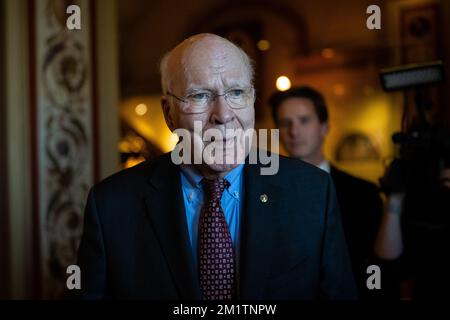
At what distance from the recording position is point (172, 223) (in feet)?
4.11

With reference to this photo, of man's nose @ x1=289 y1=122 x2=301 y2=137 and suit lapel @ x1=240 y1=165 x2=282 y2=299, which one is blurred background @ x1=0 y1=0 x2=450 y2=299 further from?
suit lapel @ x1=240 y1=165 x2=282 y2=299

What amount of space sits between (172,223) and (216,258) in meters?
0.14

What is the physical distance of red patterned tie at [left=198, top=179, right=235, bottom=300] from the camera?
1221mm

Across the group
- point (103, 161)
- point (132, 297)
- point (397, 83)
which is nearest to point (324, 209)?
point (132, 297)

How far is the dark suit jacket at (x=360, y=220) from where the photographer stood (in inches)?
73.1

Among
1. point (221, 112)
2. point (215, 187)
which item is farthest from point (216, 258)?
point (221, 112)

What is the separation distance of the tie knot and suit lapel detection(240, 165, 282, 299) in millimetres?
62

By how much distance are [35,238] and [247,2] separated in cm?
369

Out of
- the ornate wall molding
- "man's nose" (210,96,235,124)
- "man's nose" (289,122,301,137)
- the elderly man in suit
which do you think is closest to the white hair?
the elderly man in suit

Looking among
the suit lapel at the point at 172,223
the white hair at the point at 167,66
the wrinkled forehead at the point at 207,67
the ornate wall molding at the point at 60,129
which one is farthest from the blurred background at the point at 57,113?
the suit lapel at the point at 172,223

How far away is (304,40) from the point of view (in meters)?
5.27

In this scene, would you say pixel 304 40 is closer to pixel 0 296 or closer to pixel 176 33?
pixel 176 33

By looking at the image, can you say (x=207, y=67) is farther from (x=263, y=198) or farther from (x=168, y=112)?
(x=263, y=198)

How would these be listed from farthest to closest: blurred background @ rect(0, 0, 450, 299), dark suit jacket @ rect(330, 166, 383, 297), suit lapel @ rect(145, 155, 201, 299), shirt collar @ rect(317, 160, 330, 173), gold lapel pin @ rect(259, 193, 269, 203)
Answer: blurred background @ rect(0, 0, 450, 299) → shirt collar @ rect(317, 160, 330, 173) → dark suit jacket @ rect(330, 166, 383, 297) → gold lapel pin @ rect(259, 193, 269, 203) → suit lapel @ rect(145, 155, 201, 299)
